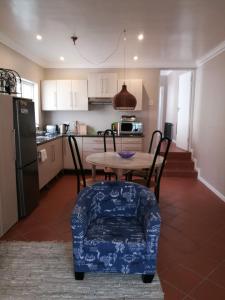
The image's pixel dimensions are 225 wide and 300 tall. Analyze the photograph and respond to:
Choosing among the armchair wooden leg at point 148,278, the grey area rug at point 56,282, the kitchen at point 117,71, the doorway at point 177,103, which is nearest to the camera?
the grey area rug at point 56,282

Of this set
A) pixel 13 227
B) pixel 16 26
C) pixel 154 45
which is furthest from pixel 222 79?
pixel 13 227

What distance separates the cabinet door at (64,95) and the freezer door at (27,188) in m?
2.35

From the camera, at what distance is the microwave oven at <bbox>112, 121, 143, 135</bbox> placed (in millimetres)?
5289

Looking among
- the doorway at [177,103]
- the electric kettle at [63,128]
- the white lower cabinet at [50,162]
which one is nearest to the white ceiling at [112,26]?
the doorway at [177,103]

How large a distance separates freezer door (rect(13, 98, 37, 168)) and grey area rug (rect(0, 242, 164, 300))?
3.78 feet

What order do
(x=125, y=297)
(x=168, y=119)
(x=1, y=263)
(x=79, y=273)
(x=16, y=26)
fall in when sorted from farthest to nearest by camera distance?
(x=168, y=119)
(x=16, y=26)
(x=1, y=263)
(x=79, y=273)
(x=125, y=297)

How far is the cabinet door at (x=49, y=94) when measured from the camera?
5312 millimetres

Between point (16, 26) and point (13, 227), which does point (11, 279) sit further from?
point (16, 26)

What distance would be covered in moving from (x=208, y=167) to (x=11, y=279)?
3820 millimetres

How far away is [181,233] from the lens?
276 centimetres

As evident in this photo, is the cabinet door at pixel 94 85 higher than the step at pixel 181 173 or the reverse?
higher

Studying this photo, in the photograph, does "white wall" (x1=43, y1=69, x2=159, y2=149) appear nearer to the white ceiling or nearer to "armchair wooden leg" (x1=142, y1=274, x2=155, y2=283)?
the white ceiling

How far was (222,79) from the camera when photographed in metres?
3.90

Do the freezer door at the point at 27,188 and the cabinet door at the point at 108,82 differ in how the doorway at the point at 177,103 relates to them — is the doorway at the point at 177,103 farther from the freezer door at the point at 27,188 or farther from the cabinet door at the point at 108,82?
the freezer door at the point at 27,188
